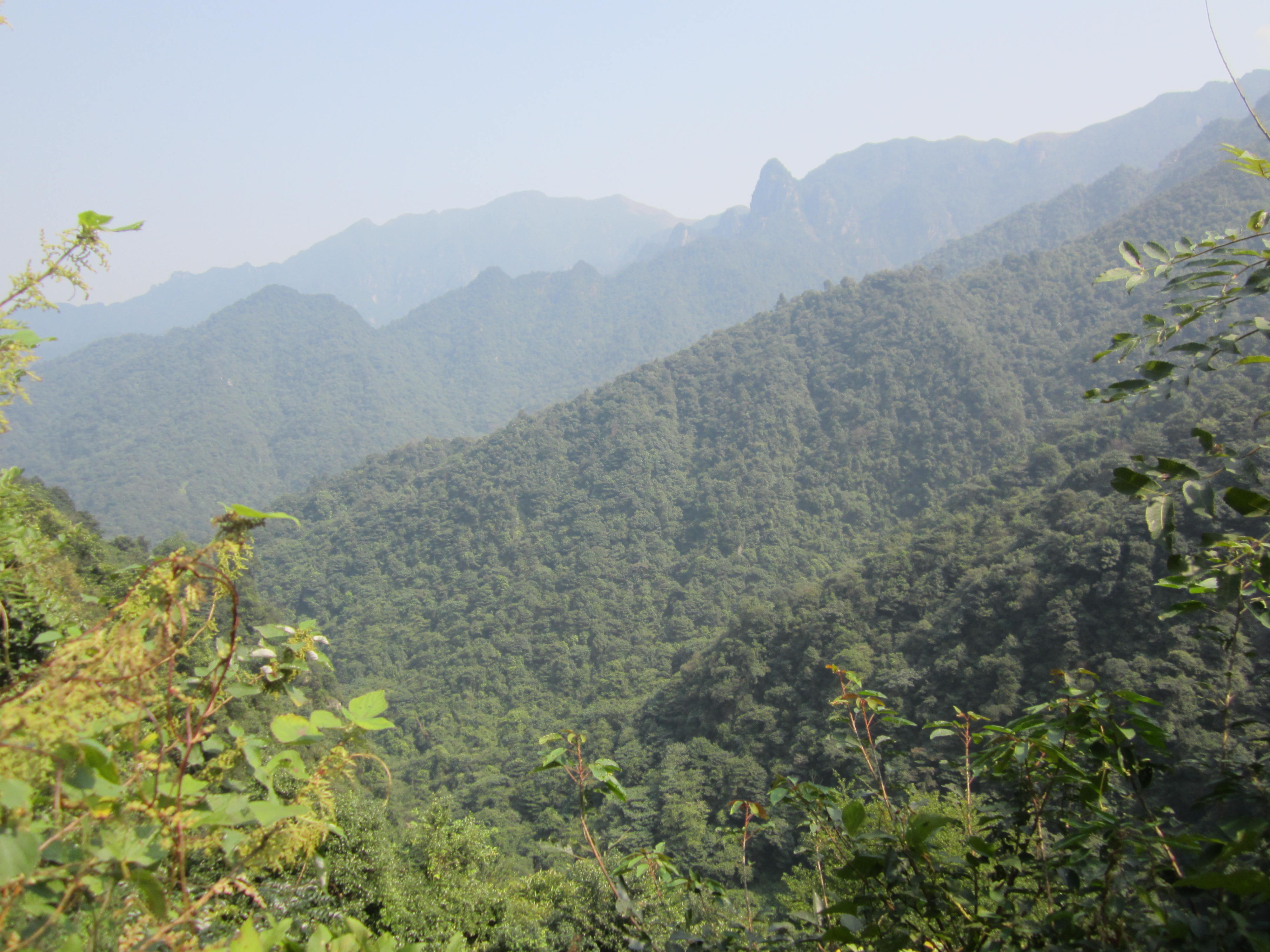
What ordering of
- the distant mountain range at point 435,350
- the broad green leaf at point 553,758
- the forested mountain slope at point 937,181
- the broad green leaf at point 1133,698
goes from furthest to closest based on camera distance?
the forested mountain slope at point 937,181, the distant mountain range at point 435,350, the broad green leaf at point 553,758, the broad green leaf at point 1133,698

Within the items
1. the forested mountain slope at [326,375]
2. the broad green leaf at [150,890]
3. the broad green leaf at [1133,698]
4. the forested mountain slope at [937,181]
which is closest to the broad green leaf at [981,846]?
the broad green leaf at [1133,698]

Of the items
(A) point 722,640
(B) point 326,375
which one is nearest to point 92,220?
(A) point 722,640

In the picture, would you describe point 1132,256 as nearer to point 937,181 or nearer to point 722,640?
point 722,640

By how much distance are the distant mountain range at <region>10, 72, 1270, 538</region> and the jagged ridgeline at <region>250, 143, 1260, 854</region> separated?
16.6 meters

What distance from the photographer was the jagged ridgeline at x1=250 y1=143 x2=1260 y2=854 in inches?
1214

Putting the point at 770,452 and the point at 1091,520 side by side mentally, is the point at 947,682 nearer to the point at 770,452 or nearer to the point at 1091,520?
the point at 1091,520

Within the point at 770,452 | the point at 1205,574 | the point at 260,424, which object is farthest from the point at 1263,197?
the point at 260,424

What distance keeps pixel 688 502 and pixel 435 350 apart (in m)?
111

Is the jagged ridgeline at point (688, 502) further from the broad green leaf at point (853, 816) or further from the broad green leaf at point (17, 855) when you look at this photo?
the broad green leaf at point (17, 855)

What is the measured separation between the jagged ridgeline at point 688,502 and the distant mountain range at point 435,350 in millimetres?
16599

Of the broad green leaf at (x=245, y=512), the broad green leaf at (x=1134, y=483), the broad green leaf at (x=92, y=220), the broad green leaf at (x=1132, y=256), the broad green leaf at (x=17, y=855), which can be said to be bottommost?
the broad green leaf at (x=1134, y=483)

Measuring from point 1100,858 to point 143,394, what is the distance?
12685cm

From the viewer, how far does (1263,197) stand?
42969 mm

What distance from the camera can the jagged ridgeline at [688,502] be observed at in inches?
1214
